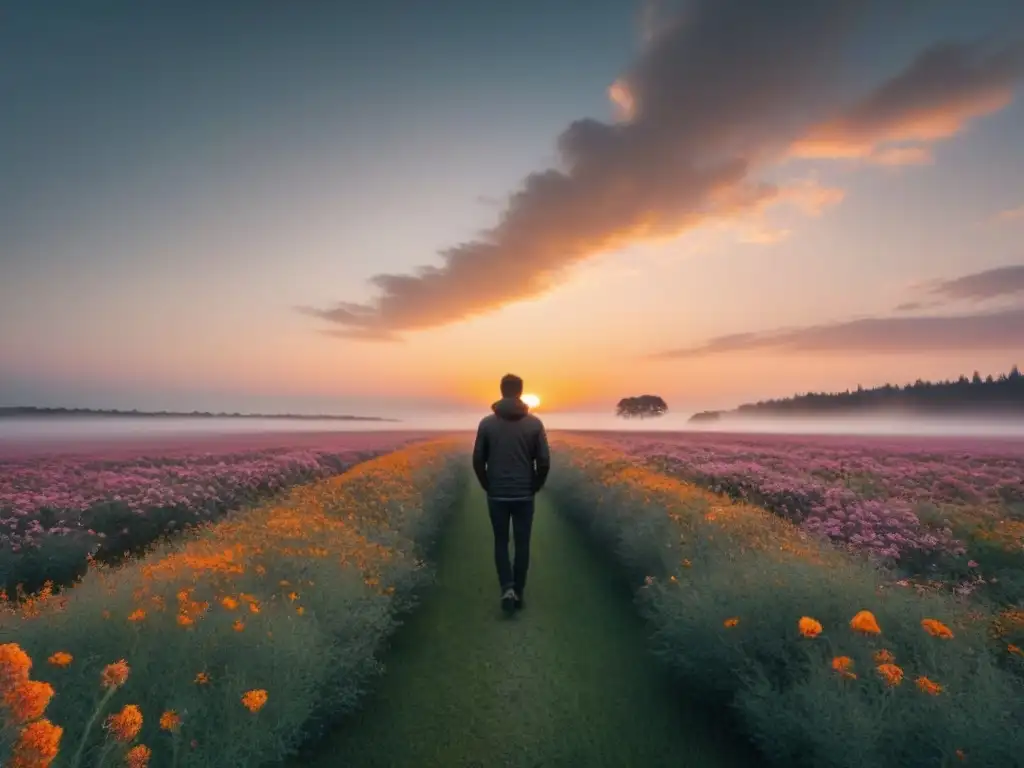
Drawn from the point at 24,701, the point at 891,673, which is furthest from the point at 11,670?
the point at 891,673

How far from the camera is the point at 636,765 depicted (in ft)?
14.7

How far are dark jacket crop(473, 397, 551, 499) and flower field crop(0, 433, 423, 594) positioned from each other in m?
6.55

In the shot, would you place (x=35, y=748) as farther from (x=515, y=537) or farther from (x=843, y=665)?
(x=515, y=537)

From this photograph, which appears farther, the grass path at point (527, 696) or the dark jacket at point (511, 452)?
the dark jacket at point (511, 452)

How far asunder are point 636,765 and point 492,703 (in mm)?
1554

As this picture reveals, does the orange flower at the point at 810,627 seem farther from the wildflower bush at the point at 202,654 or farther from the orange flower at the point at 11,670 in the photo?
the orange flower at the point at 11,670

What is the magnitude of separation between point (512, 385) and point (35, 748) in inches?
261

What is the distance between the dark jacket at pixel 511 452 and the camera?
8031mm

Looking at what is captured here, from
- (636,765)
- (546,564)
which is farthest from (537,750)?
(546,564)

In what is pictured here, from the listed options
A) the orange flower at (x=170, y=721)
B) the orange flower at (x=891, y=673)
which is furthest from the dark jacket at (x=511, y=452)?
the orange flower at (x=170, y=721)

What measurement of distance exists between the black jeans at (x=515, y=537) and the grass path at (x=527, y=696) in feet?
1.56

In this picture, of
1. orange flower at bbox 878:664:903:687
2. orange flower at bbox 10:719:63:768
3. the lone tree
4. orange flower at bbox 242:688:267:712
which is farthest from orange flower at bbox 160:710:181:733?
the lone tree

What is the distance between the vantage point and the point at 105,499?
423 inches

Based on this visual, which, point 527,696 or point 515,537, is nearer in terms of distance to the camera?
point 527,696
